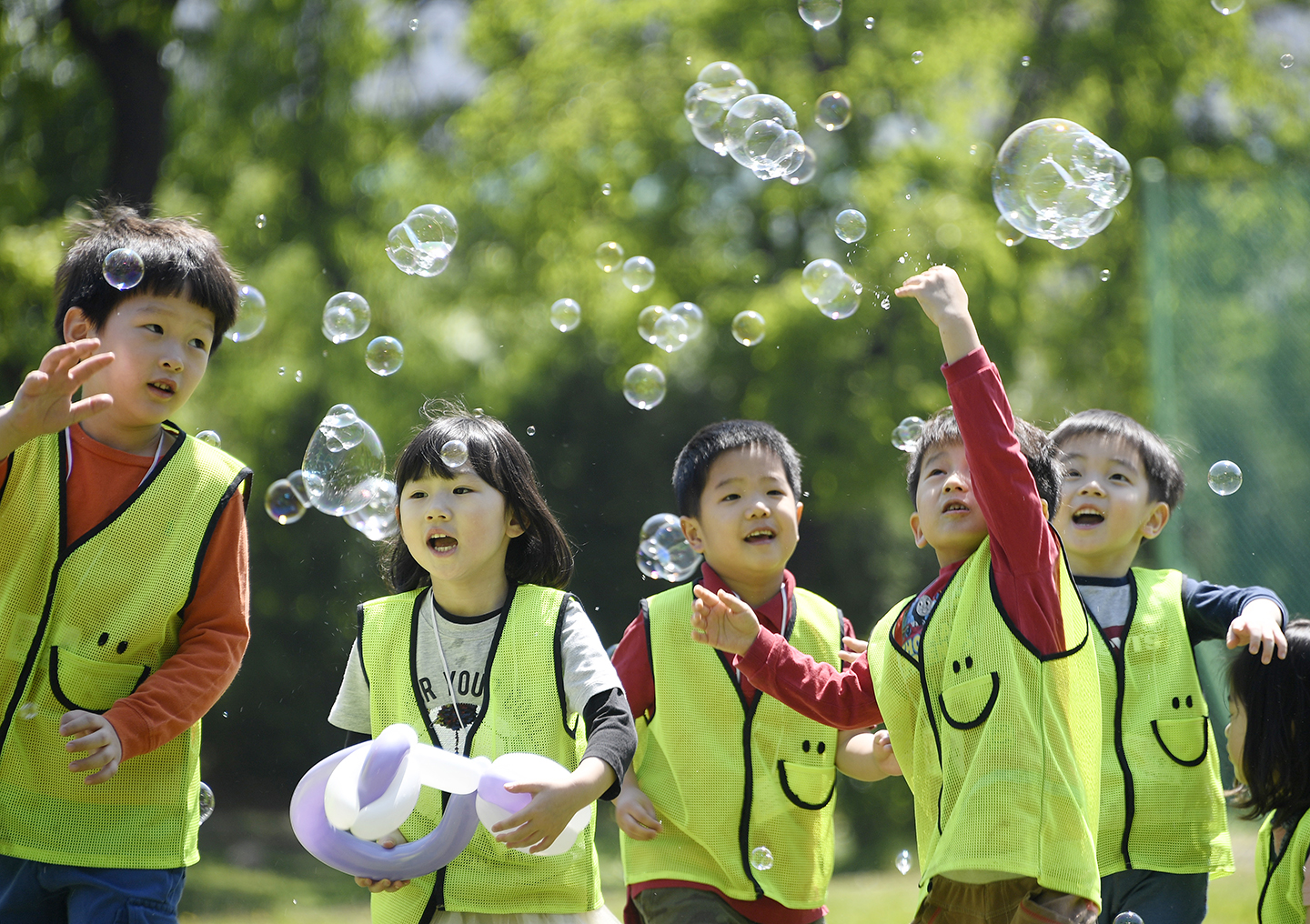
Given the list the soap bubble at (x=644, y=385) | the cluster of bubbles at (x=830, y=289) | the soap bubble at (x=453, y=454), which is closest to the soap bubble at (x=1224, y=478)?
the cluster of bubbles at (x=830, y=289)

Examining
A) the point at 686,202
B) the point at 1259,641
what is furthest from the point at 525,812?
the point at 686,202

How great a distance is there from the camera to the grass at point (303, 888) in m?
5.89

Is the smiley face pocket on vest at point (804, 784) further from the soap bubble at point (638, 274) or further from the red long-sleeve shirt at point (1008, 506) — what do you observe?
the soap bubble at point (638, 274)

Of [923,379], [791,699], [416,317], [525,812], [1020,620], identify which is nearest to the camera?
[525,812]

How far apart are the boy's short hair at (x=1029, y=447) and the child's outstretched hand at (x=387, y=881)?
1183mm

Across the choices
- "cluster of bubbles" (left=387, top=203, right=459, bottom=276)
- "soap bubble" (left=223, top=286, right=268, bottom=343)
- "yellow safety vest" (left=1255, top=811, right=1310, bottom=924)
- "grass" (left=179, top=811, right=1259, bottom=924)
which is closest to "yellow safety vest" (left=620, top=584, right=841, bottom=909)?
"yellow safety vest" (left=1255, top=811, right=1310, bottom=924)

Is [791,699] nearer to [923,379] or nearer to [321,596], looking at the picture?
[923,379]

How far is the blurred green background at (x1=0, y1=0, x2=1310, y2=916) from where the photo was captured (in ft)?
31.1

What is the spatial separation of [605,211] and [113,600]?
8.52 m

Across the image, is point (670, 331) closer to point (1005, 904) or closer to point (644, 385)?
point (644, 385)

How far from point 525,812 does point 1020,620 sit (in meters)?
0.91

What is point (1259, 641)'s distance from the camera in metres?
2.60

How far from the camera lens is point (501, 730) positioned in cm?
246

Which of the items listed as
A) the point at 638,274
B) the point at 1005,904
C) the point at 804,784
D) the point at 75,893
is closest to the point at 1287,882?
the point at 1005,904
